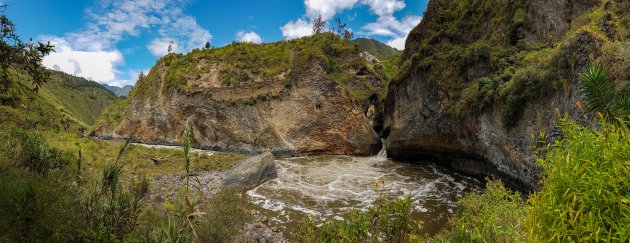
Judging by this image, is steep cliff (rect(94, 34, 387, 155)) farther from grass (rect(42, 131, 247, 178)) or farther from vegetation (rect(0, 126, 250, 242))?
vegetation (rect(0, 126, 250, 242))

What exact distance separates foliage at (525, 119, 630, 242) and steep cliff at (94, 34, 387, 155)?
99.9ft

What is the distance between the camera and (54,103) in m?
78.3

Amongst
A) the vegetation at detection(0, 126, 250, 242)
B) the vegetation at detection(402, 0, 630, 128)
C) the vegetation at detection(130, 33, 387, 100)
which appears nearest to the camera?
the vegetation at detection(0, 126, 250, 242)

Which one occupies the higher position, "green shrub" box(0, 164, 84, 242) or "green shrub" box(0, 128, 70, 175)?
"green shrub" box(0, 128, 70, 175)

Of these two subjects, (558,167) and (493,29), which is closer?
(558,167)

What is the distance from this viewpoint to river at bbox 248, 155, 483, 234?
49.1 feet

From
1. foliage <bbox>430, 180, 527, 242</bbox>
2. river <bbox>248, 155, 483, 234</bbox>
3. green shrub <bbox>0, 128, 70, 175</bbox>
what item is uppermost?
green shrub <bbox>0, 128, 70, 175</bbox>

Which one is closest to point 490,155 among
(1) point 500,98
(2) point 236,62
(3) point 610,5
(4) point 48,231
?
(1) point 500,98

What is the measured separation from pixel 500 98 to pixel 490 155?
361 centimetres

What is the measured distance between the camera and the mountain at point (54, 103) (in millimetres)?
7477

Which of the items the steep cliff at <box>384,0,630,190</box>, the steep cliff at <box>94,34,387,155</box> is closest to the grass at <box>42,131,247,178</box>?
the steep cliff at <box>94,34,387,155</box>

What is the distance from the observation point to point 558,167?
3260 millimetres

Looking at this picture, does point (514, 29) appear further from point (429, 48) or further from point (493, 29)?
point (429, 48)

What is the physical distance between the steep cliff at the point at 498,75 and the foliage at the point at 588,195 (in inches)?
117
